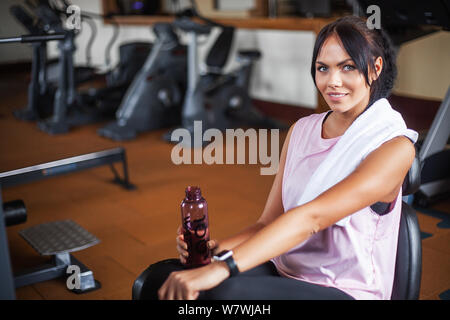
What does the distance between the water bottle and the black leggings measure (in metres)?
0.04

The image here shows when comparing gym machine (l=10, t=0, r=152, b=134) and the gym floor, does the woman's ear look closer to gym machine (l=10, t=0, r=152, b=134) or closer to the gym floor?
the gym floor

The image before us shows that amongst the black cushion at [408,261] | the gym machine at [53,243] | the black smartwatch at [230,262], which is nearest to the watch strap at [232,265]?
the black smartwatch at [230,262]

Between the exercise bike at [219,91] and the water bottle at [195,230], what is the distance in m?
3.17

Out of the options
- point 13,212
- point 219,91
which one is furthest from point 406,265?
point 219,91

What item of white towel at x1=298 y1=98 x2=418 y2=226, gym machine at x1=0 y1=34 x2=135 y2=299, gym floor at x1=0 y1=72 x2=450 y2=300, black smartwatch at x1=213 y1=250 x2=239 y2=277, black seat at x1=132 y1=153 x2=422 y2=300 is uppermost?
white towel at x1=298 y1=98 x2=418 y2=226

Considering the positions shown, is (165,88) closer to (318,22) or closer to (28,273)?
(318,22)

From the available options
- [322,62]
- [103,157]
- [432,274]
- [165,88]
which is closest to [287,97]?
[165,88]

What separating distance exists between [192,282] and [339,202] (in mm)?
324

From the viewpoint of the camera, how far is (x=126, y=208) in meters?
3.21

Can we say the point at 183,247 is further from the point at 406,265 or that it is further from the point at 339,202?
the point at 406,265

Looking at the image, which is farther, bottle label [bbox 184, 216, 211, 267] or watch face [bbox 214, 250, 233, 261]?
bottle label [bbox 184, 216, 211, 267]

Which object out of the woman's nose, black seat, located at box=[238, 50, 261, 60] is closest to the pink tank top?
the woman's nose

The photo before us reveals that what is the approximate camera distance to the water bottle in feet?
3.94

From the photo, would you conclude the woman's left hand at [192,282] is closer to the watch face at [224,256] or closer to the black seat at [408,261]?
the watch face at [224,256]
